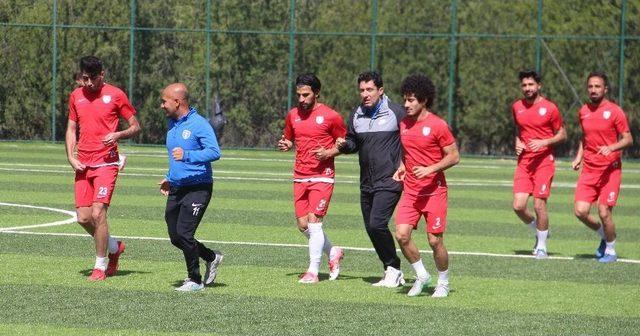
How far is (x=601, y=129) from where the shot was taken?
16516 mm

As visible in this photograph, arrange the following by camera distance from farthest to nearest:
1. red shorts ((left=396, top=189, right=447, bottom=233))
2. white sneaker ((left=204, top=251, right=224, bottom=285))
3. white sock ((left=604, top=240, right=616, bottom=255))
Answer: white sock ((left=604, top=240, right=616, bottom=255))
white sneaker ((left=204, top=251, right=224, bottom=285))
red shorts ((left=396, top=189, right=447, bottom=233))

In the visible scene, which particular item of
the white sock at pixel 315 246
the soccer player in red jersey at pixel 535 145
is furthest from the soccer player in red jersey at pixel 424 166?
the soccer player in red jersey at pixel 535 145

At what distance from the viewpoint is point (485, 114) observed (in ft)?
126

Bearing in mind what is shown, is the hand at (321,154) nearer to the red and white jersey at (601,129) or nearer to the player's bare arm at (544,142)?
the player's bare arm at (544,142)

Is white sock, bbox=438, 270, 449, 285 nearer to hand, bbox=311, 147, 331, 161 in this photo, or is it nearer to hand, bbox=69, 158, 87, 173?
hand, bbox=311, 147, 331, 161

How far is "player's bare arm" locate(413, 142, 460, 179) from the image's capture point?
12102 mm

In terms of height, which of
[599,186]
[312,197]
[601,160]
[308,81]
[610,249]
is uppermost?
[308,81]

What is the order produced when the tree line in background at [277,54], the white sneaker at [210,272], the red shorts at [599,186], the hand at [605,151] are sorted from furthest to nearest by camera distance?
1. the tree line in background at [277,54]
2. the red shorts at [599,186]
3. the hand at [605,151]
4. the white sneaker at [210,272]

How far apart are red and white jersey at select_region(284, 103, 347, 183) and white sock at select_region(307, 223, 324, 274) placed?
48 centimetres

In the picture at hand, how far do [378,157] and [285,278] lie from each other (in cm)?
150

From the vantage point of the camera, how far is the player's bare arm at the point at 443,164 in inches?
476

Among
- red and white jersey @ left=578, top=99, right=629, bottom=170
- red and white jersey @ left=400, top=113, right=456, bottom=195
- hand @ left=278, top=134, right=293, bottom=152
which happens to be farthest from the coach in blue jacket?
red and white jersey @ left=578, top=99, right=629, bottom=170

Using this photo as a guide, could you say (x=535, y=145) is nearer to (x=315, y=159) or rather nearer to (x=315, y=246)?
(x=315, y=159)

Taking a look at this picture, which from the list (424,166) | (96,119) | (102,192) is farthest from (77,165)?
(424,166)
